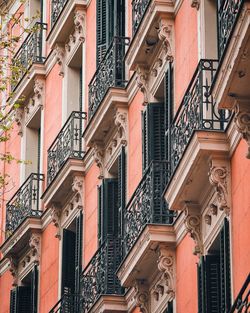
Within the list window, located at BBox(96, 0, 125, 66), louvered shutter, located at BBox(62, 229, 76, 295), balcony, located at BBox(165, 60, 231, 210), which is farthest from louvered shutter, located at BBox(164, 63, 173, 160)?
louvered shutter, located at BBox(62, 229, 76, 295)

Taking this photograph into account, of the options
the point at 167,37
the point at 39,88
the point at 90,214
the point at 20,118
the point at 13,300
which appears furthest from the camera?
the point at 20,118

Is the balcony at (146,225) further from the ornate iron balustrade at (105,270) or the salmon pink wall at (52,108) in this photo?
the salmon pink wall at (52,108)

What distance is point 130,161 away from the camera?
30.4 metres

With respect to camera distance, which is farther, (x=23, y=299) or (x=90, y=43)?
(x=23, y=299)

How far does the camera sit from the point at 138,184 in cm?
2841

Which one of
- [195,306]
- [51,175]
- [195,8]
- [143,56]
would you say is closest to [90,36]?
[51,175]

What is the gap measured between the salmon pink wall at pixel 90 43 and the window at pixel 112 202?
9.75 feet

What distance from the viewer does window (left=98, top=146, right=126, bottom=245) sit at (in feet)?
101

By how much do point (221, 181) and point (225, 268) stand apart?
127 cm

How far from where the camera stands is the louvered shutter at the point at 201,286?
81.5 feet

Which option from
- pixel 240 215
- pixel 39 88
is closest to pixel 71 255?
pixel 39 88

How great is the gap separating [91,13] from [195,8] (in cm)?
812

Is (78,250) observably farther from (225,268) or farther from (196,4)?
(225,268)

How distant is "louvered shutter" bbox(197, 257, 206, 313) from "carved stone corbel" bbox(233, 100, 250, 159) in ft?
9.34
